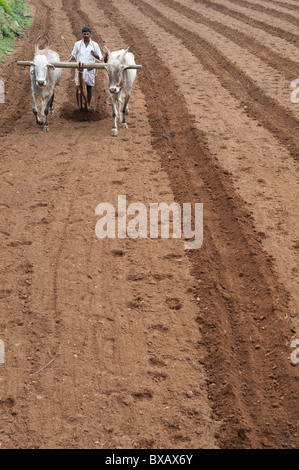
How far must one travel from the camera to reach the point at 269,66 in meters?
14.9

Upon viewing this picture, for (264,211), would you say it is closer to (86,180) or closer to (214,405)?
(86,180)

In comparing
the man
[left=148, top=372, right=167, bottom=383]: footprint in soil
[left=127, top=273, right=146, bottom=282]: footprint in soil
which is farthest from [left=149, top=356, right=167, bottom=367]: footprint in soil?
the man

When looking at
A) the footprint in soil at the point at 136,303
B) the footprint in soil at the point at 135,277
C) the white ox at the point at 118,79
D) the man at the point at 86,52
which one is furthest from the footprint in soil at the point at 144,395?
the man at the point at 86,52

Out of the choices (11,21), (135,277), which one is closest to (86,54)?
(135,277)

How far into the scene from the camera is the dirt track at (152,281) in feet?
14.8

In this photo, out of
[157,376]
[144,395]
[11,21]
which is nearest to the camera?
[144,395]

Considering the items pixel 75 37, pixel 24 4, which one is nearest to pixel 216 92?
pixel 75 37

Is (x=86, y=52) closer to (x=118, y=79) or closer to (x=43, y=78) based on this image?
(x=118, y=79)

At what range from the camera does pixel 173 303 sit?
5.87m

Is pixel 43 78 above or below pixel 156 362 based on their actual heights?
above

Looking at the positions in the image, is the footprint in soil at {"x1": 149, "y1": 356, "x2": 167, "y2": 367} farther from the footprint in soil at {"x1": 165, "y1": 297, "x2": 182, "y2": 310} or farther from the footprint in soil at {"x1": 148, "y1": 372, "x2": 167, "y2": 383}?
the footprint in soil at {"x1": 165, "y1": 297, "x2": 182, "y2": 310}

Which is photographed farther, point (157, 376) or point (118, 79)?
point (118, 79)

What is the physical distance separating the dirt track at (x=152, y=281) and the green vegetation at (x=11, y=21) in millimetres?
4782

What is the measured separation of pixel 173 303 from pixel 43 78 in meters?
5.54
